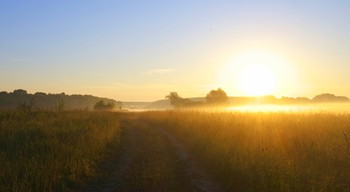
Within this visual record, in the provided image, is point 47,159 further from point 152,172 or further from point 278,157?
point 278,157

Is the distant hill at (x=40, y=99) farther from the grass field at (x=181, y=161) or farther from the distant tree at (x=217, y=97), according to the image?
the grass field at (x=181, y=161)

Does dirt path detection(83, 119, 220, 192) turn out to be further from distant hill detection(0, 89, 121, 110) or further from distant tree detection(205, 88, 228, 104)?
distant tree detection(205, 88, 228, 104)

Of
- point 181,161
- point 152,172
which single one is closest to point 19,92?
point 181,161

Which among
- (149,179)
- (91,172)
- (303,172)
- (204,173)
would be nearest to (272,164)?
(303,172)

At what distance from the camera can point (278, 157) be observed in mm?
11836

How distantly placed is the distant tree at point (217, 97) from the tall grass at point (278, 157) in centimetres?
8890

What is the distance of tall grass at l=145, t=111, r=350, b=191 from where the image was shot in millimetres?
9331

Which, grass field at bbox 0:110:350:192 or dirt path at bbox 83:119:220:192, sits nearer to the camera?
grass field at bbox 0:110:350:192

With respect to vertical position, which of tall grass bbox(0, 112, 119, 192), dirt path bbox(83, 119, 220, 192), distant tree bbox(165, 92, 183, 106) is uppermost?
distant tree bbox(165, 92, 183, 106)

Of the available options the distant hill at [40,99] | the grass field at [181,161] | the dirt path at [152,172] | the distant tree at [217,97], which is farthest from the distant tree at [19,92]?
the dirt path at [152,172]

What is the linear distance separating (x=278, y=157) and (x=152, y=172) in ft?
13.0

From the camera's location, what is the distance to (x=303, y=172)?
10125mm

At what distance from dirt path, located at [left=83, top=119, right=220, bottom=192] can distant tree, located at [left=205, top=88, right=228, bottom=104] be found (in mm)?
91648

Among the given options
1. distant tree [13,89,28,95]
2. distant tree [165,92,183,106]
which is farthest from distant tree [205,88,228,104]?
distant tree [13,89,28,95]
